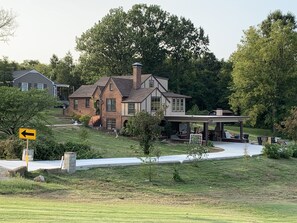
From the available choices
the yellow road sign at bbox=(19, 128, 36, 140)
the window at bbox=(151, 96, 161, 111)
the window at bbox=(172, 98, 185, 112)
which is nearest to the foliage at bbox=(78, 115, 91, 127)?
the window at bbox=(151, 96, 161, 111)

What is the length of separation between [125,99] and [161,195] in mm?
27553

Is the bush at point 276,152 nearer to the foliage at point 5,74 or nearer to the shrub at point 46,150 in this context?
the shrub at point 46,150

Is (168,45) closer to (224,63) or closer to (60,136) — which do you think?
(224,63)

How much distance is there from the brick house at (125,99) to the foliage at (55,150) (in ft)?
57.1

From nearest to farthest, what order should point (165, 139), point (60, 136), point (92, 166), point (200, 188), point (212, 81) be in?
point (200, 188) → point (92, 166) → point (60, 136) → point (165, 139) → point (212, 81)


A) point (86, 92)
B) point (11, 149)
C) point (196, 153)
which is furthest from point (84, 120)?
point (196, 153)

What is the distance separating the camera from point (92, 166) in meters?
19.1

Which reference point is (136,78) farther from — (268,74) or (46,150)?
(46,150)

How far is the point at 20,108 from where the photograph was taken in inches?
953

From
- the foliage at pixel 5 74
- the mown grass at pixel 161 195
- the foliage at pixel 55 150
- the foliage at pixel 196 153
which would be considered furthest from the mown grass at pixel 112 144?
the foliage at pixel 5 74

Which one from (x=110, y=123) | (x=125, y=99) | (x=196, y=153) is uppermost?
(x=125, y=99)

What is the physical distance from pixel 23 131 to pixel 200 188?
771 centimetres

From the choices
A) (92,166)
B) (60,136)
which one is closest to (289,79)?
(60,136)

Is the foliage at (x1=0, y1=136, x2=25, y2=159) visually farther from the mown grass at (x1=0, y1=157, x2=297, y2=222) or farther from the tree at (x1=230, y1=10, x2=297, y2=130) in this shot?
the tree at (x1=230, y1=10, x2=297, y2=130)
